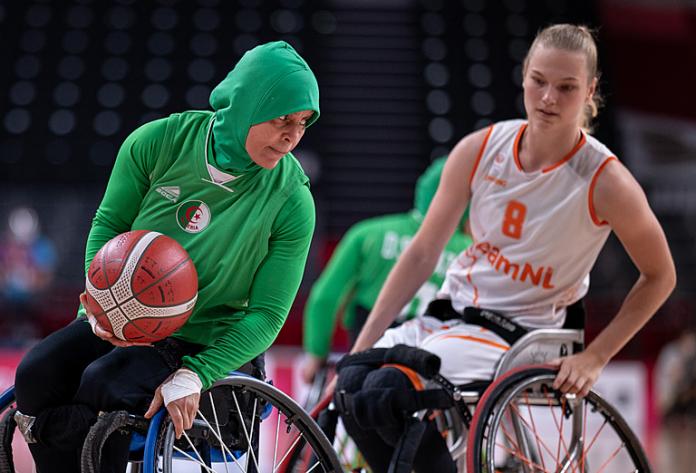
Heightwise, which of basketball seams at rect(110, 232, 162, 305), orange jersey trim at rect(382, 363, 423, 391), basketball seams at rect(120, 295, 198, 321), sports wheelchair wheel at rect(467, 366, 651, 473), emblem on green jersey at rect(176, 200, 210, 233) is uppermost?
emblem on green jersey at rect(176, 200, 210, 233)

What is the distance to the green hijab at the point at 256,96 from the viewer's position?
2523 mm

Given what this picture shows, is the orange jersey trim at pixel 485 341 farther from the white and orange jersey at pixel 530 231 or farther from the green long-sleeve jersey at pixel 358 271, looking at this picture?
the green long-sleeve jersey at pixel 358 271

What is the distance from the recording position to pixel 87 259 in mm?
2607

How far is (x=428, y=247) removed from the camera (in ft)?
10.5

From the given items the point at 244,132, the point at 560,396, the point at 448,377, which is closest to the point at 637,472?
the point at 560,396

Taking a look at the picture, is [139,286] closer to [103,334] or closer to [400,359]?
[103,334]

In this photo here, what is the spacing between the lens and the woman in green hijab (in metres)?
2.44

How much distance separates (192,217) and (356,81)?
1223cm

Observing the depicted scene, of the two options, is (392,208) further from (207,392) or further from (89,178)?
(207,392)

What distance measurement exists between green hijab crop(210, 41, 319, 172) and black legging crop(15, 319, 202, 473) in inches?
21.5

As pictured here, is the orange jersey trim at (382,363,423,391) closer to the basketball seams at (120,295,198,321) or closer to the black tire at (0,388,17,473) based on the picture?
the basketball seams at (120,295,198,321)

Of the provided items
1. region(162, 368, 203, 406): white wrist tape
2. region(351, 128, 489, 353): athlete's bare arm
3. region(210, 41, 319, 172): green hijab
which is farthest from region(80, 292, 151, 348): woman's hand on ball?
region(351, 128, 489, 353): athlete's bare arm

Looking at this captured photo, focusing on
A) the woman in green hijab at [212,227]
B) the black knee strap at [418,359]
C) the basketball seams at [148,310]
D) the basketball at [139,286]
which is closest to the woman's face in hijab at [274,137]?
the woman in green hijab at [212,227]

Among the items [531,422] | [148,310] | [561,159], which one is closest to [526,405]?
[531,422]
